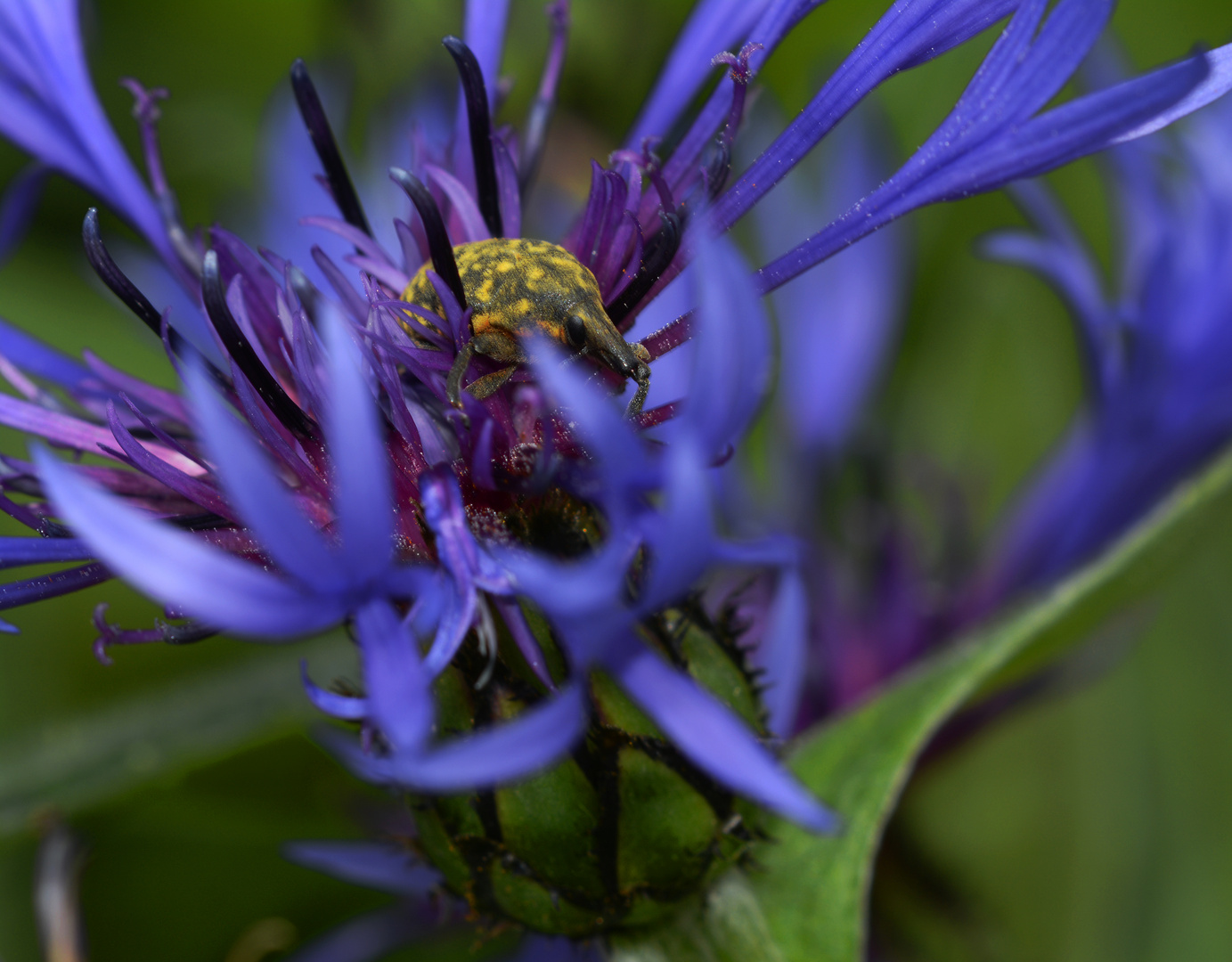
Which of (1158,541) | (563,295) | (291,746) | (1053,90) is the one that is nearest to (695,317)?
(563,295)

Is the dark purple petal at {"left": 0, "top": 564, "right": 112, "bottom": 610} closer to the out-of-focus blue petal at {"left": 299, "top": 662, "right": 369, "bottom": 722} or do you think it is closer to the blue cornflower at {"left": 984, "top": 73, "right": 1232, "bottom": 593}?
the out-of-focus blue petal at {"left": 299, "top": 662, "right": 369, "bottom": 722}

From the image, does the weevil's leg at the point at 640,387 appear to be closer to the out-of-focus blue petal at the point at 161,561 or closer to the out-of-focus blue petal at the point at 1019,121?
the out-of-focus blue petal at the point at 1019,121

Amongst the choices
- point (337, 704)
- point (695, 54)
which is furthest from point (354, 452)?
point (695, 54)

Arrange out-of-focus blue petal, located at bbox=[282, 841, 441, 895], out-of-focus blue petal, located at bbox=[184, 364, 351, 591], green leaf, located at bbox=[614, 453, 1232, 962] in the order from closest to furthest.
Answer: out-of-focus blue petal, located at bbox=[184, 364, 351, 591] → green leaf, located at bbox=[614, 453, 1232, 962] → out-of-focus blue petal, located at bbox=[282, 841, 441, 895]

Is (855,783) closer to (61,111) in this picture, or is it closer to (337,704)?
(337,704)

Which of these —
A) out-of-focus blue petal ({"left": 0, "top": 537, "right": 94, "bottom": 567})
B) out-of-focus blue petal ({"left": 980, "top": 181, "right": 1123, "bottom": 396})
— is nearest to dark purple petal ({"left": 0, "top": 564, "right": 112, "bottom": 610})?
out-of-focus blue petal ({"left": 0, "top": 537, "right": 94, "bottom": 567})

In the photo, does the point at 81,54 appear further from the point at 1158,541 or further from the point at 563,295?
the point at 1158,541

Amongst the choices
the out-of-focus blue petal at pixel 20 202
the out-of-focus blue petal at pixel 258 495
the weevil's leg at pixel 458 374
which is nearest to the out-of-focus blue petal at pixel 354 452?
the out-of-focus blue petal at pixel 258 495
